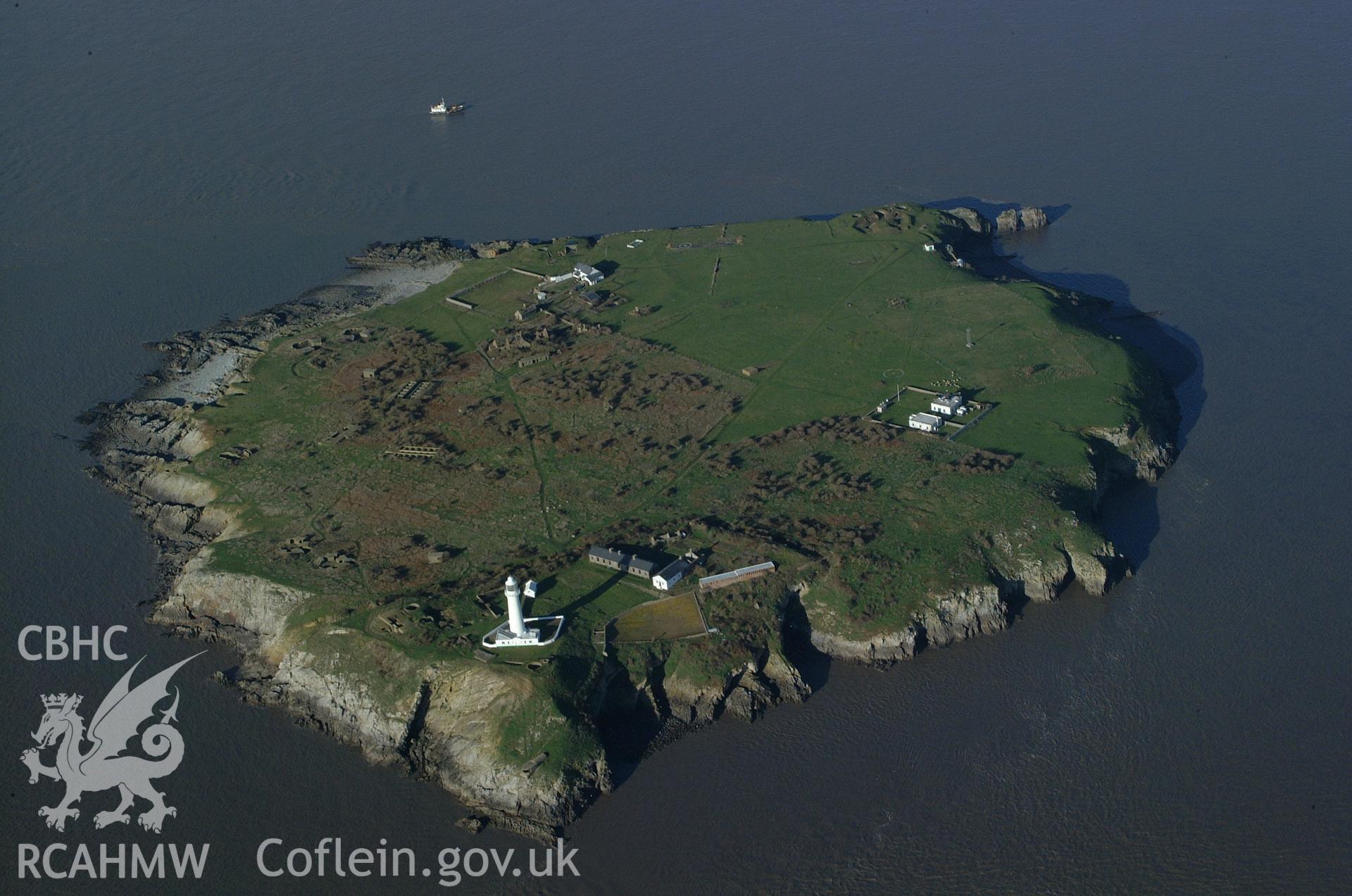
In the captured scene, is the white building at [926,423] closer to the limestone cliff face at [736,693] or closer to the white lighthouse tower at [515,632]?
the limestone cliff face at [736,693]

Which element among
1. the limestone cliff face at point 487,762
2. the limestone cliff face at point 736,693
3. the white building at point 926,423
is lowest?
the limestone cliff face at point 487,762

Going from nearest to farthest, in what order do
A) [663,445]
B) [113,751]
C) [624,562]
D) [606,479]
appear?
[113,751] → [624,562] → [606,479] → [663,445]

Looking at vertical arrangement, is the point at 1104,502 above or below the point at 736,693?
above

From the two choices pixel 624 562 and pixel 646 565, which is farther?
pixel 624 562

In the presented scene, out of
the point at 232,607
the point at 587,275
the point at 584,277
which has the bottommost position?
the point at 232,607

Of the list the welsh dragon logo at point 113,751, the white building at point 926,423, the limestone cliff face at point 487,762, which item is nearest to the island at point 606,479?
the limestone cliff face at point 487,762

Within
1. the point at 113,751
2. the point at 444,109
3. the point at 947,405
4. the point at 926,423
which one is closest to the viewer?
the point at 113,751

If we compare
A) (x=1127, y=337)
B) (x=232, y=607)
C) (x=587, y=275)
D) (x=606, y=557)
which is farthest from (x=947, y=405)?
(x=232, y=607)

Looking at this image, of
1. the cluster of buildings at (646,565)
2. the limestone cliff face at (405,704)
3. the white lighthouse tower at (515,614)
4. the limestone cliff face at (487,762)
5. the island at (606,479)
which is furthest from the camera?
the cluster of buildings at (646,565)

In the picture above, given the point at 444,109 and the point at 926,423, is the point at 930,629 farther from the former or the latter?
the point at 444,109
